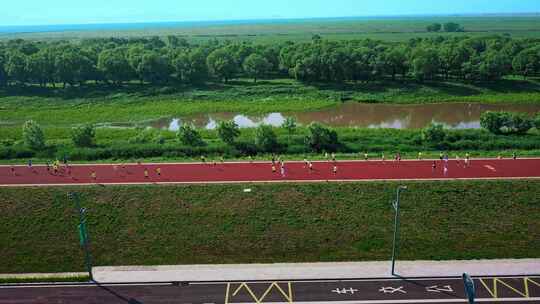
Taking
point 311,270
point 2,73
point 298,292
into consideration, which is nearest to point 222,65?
point 2,73

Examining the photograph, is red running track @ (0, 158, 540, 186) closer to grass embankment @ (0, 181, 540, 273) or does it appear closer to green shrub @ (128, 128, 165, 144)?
grass embankment @ (0, 181, 540, 273)

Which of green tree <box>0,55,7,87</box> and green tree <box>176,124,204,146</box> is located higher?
green tree <box>0,55,7,87</box>

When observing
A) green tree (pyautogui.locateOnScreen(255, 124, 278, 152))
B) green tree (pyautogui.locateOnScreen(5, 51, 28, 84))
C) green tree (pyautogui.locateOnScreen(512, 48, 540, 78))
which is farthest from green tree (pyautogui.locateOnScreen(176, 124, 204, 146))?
green tree (pyautogui.locateOnScreen(512, 48, 540, 78))

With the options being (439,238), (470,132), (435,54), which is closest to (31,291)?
(439,238)

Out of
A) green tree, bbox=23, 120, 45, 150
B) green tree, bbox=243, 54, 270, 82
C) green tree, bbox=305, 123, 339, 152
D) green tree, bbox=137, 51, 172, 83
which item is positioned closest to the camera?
green tree, bbox=305, 123, 339, 152

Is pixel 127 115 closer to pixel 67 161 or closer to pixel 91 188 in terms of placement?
pixel 67 161

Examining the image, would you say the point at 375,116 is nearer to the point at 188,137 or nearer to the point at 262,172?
the point at 188,137
